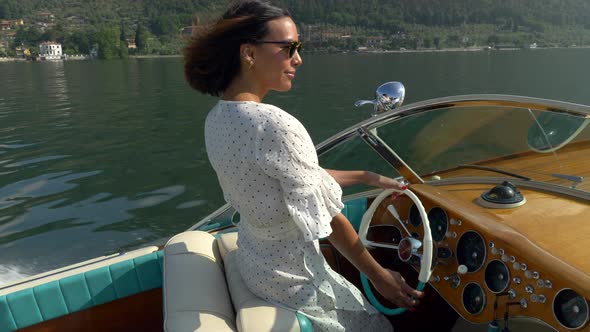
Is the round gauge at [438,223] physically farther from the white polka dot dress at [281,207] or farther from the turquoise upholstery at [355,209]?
the turquoise upholstery at [355,209]

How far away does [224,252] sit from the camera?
2.05 metres

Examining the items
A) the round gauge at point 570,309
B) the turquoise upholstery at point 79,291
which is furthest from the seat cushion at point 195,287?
the round gauge at point 570,309

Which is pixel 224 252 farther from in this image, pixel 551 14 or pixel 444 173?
pixel 551 14

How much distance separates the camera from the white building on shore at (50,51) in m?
82.6

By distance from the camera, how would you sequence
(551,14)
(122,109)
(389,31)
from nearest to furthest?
(122,109), (551,14), (389,31)

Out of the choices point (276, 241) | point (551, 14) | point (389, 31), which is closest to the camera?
point (276, 241)

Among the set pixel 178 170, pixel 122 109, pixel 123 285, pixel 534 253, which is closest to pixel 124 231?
pixel 178 170

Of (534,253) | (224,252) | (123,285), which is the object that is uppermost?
(534,253)

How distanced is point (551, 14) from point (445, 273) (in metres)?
85.4

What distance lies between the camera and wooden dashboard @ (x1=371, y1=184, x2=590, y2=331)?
1512 mm

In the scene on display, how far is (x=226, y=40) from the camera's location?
58.0 inches

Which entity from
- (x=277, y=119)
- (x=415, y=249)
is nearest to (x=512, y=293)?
(x=415, y=249)

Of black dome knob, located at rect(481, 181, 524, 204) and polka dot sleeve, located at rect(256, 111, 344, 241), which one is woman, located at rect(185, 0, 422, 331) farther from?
black dome knob, located at rect(481, 181, 524, 204)

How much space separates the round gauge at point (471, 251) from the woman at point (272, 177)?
32 cm
